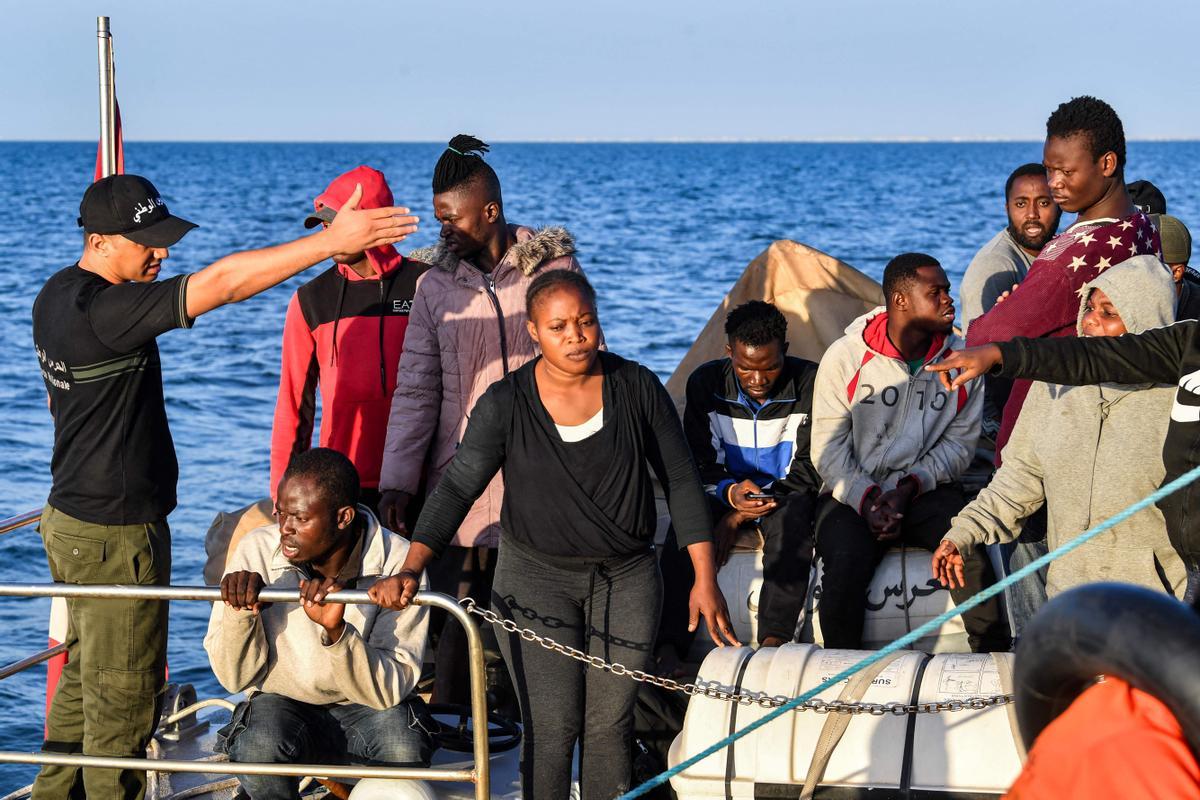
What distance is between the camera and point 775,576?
5.56 m

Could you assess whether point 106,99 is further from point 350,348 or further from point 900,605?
point 900,605

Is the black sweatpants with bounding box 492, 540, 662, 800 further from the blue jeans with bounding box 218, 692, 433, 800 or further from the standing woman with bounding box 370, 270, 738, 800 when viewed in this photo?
the blue jeans with bounding box 218, 692, 433, 800

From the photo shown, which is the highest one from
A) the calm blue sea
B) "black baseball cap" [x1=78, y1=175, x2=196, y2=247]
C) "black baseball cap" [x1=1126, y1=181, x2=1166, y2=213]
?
"black baseball cap" [x1=1126, y1=181, x2=1166, y2=213]

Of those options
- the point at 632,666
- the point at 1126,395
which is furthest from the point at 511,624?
the point at 1126,395

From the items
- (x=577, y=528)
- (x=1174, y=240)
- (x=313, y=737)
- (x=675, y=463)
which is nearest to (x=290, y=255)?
(x=577, y=528)

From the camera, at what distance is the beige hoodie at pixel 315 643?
14.5ft

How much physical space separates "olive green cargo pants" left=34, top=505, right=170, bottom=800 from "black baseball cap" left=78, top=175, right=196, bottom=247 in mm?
954

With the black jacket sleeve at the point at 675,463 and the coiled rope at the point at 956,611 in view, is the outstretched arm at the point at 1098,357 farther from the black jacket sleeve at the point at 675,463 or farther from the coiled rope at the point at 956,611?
the black jacket sleeve at the point at 675,463

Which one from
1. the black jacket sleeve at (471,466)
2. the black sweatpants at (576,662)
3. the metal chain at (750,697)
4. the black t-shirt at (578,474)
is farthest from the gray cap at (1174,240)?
the black jacket sleeve at (471,466)

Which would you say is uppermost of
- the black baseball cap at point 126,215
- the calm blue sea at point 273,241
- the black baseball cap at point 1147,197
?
the black baseball cap at point 1147,197

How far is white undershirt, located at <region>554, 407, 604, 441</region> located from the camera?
4.37 metres

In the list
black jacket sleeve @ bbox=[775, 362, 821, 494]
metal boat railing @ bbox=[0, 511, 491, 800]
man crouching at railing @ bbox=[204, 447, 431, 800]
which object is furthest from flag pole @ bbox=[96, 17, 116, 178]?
black jacket sleeve @ bbox=[775, 362, 821, 494]

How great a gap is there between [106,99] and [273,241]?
115 feet

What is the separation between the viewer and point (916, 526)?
18.3 ft
